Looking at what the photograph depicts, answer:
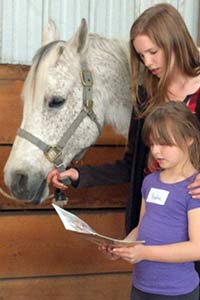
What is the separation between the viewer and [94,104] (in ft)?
5.98

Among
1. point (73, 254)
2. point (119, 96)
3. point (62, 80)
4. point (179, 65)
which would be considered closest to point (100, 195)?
point (73, 254)

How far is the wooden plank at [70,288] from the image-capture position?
2332 mm

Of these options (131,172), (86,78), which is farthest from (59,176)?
(86,78)

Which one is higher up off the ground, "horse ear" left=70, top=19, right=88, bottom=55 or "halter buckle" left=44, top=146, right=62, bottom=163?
"horse ear" left=70, top=19, right=88, bottom=55

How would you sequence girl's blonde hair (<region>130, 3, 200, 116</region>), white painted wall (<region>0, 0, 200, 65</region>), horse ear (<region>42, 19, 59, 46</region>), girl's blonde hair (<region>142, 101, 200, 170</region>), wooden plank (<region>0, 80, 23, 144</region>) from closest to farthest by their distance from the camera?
1. girl's blonde hair (<region>142, 101, 200, 170</region>)
2. girl's blonde hair (<region>130, 3, 200, 116</region>)
3. horse ear (<region>42, 19, 59, 46</region>)
4. wooden plank (<region>0, 80, 23, 144</region>)
5. white painted wall (<region>0, 0, 200, 65</region>)

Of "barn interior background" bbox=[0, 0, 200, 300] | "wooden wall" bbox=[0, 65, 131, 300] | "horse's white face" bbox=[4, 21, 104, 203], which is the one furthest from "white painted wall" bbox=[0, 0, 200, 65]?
"horse's white face" bbox=[4, 21, 104, 203]

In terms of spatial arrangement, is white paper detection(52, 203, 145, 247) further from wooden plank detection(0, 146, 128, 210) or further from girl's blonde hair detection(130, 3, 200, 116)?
wooden plank detection(0, 146, 128, 210)

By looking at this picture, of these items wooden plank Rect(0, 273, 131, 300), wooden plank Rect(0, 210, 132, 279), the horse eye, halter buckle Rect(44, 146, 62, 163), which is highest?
the horse eye

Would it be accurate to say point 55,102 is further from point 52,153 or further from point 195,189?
point 195,189

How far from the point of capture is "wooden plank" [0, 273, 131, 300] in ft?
7.65

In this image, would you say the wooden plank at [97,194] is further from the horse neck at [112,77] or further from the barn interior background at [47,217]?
the horse neck at [112,77]

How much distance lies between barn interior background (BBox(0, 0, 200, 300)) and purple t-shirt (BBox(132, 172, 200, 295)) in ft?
2.94

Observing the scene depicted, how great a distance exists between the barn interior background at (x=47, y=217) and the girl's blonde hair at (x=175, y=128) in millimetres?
888

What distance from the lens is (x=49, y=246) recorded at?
7.64 feet
